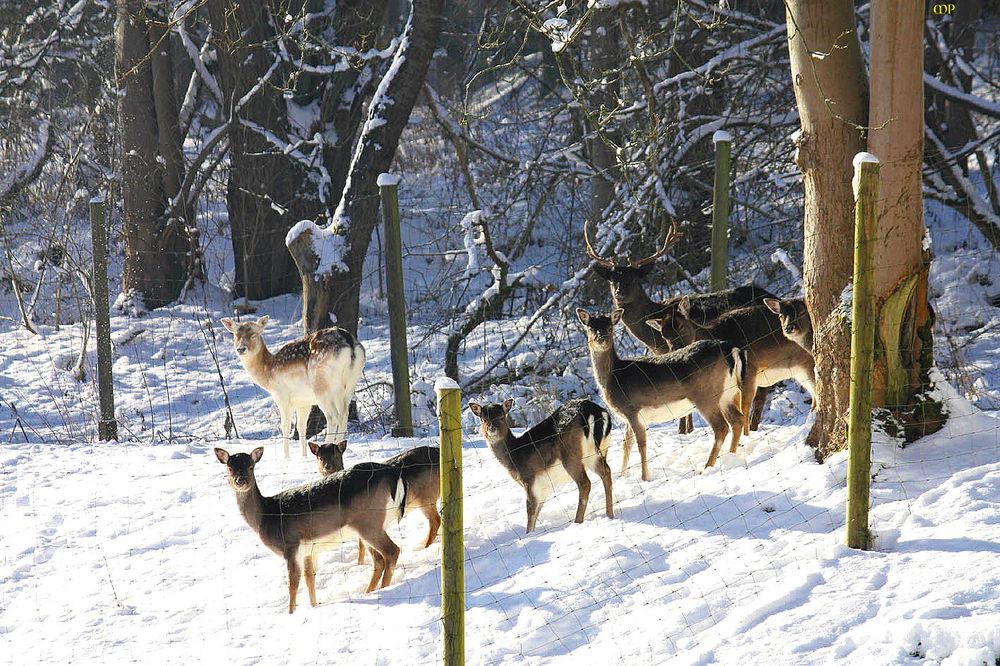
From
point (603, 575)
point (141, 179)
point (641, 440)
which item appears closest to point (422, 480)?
point (603, 575)

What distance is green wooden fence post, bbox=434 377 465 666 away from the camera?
4.73 m

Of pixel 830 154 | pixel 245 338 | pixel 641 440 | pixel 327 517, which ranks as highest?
pixel 830 154

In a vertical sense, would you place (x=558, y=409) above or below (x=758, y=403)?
above

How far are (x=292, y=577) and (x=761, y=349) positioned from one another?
379cm

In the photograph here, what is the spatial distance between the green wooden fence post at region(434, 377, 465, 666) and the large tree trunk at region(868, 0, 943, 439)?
298 cm

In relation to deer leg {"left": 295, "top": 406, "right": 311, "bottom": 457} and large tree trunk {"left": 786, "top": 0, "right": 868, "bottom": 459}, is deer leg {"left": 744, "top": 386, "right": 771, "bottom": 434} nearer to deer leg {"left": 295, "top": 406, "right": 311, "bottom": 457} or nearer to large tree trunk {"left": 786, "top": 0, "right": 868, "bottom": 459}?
large tree trunk {"left": 786, "top": 0, "right": 868, "bottom": 459}

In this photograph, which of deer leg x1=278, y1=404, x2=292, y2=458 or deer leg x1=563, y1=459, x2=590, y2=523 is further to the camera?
deer leg x1=278, y1=404, x2=292, y2=458

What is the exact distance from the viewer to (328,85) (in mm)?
13469

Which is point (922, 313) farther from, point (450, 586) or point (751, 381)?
point (450, 586)

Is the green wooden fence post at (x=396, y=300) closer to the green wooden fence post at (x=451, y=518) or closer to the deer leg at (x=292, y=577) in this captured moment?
the deer leg at (x=292, y=577)

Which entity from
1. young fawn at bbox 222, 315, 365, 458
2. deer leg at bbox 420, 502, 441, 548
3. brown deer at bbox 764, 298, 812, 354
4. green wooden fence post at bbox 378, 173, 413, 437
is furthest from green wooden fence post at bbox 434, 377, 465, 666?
young fawn at bbox 222, 315, 365, 458

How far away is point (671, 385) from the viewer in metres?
7.49

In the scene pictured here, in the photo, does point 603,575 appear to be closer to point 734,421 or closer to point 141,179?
point 734,421

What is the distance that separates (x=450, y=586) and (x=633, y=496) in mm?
2616
